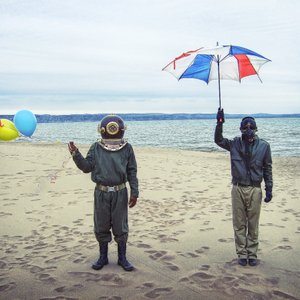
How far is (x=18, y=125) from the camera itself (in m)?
10.4

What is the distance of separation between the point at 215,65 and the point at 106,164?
226 centimetres

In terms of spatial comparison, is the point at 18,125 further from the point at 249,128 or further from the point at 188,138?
the point at 188,138

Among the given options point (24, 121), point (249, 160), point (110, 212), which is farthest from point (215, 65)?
point (24, 121)

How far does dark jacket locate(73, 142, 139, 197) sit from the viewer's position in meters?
4.46

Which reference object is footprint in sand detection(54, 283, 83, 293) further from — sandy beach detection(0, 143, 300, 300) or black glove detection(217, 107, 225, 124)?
black glove detection(217, 107, 225, 124)

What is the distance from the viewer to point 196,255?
5129mm

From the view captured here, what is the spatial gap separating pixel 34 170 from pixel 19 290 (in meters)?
9.45

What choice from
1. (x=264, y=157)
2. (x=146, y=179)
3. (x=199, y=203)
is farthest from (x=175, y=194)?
(x=264, y=157)

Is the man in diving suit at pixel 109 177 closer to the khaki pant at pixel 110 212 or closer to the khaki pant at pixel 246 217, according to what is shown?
the khaki pant at pixel 110 212

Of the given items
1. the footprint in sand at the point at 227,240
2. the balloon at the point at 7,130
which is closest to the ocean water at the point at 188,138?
the balloon at the point at 7,130

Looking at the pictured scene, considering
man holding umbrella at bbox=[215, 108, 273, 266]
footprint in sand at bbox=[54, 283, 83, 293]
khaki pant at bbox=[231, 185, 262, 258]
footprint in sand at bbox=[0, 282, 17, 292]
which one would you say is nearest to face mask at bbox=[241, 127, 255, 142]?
man holding umbrella at bbox=[215, 108, 273, 266]

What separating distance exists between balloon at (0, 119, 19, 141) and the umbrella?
260 inches

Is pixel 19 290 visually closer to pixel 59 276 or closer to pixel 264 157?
pixel 59 276

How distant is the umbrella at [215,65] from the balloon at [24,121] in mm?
6338
